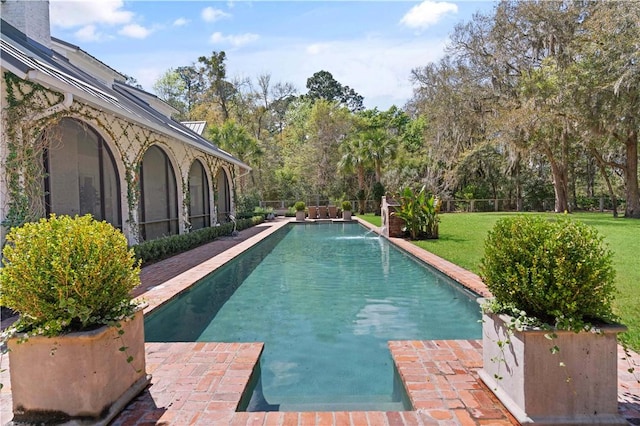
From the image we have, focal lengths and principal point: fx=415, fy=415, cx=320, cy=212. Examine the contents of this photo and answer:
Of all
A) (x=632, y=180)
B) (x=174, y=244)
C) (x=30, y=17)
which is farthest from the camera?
(x=632, y=180)

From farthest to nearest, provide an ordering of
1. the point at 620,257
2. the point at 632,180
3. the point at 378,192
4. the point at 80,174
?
Result: the point at 378,192, the point at 632,180, the point at 620,257, the point at 80,174

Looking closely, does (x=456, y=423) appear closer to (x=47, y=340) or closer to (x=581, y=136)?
(x=47, y=340)

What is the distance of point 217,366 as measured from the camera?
11.6 feet

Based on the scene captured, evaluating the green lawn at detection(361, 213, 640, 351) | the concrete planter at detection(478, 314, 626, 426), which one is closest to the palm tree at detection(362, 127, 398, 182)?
the green lawn at detection(361, 213, 640, 351)

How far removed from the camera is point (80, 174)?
820cm

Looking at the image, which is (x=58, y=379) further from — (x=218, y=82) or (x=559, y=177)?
(x=218, y=82)

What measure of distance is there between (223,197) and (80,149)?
32.4 ft

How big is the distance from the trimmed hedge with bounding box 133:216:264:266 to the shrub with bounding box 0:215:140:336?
13.7 ft

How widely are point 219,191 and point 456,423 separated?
52.9 ft

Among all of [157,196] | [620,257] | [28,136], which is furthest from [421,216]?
[28,136]

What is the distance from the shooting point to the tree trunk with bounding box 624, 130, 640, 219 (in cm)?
2000

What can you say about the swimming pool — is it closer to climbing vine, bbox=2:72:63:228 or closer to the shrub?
the shrub

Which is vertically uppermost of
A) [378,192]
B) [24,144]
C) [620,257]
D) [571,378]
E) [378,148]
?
[378,148]

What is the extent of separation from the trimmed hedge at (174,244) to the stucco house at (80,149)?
52 centimetres
